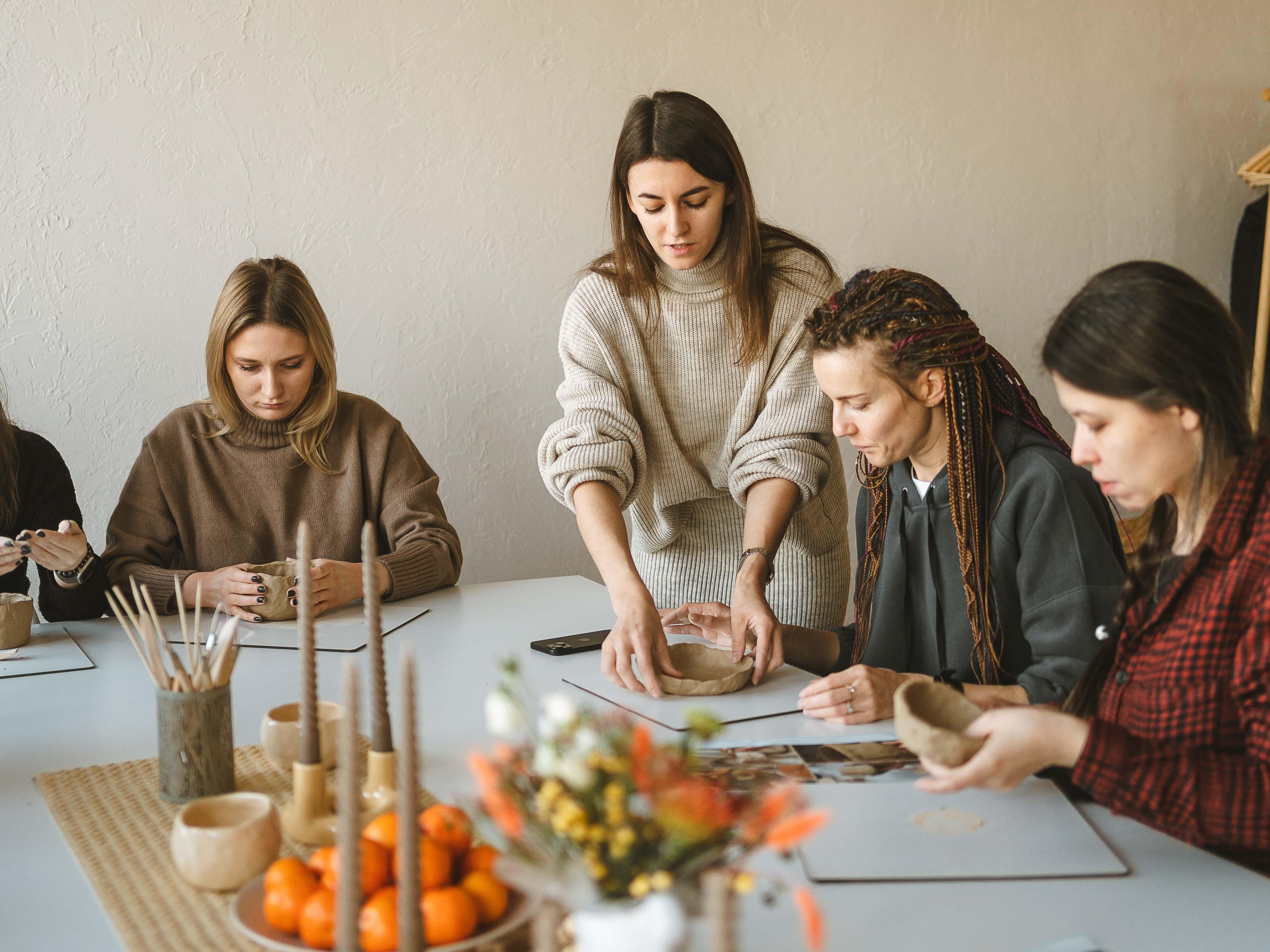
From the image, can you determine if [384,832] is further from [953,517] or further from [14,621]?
[14,621]

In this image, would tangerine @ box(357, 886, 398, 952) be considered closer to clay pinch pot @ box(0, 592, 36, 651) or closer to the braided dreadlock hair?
the braided dreadlock hair

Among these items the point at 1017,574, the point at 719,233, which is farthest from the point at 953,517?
the point at 719,233

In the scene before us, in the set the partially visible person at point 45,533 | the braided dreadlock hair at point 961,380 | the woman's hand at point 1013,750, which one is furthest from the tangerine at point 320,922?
the partially visible person at point 45,533

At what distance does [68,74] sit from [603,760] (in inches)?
90.3

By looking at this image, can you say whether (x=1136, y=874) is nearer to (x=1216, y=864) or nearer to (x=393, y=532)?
(x=1216, y=864)

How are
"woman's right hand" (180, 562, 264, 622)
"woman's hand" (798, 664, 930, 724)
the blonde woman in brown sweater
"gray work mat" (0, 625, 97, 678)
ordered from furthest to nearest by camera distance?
the blonde woman in brown sweater
"woman's right hand" (180, 562, 264, 622)
"gray work mat" (0, 625, 97, 678)
"woman's hand" (798, 664, 930, 724)

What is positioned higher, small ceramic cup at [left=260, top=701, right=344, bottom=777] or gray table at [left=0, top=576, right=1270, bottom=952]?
small ceramic cup at [left=260, top=701, right=344, bottom=777]

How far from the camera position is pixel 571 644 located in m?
1.63

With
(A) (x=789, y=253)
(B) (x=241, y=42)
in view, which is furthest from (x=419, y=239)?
(A) (x=789, y=253)

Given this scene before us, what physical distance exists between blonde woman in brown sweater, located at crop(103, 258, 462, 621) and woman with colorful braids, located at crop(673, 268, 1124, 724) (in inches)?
32.8

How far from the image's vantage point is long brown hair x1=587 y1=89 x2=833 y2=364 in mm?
1757

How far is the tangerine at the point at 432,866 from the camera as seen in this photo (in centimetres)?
75

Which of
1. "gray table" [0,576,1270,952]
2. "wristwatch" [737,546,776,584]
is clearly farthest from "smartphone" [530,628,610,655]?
"wristwatch" [737,546,776,584]

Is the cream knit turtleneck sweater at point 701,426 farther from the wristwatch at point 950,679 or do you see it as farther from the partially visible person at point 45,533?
the partially visible person at point 45,533
